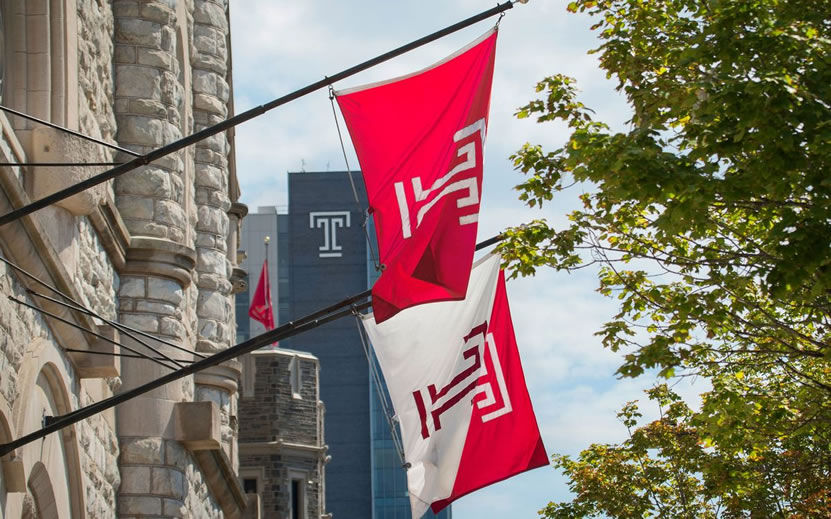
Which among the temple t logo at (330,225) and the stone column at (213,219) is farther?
the temple t logo at (330,225)

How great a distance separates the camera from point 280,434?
37.9 meters

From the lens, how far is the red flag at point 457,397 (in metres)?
10.4

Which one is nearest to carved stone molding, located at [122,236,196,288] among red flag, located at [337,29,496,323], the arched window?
the arched window

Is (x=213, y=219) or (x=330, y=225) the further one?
(x=330, y=225)

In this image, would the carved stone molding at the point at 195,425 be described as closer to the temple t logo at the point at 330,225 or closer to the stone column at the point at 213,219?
the stone column at the point at 213,219

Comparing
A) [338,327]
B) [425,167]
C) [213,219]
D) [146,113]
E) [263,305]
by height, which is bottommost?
[425,167]

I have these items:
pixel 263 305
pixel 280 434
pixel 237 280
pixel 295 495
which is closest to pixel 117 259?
pixel 237 280

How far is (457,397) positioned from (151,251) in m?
4.76

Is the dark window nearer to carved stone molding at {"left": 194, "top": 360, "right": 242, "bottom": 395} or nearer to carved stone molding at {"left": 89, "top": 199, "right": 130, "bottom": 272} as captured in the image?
carved stone molding at {"left": 194, "top": 360, "right": 242, "bottom": 395}

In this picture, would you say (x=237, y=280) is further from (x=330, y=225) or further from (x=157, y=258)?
(x=330, y=225)

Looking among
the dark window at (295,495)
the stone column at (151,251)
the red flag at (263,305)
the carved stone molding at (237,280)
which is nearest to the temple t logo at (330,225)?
the dark window at (295,495)

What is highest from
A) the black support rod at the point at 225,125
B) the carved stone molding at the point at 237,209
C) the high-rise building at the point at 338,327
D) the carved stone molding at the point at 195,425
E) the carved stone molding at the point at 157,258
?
the high-rise building at the point at 338,327

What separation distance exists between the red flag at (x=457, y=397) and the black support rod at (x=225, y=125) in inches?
88.4

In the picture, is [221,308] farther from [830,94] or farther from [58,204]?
[830,94]
